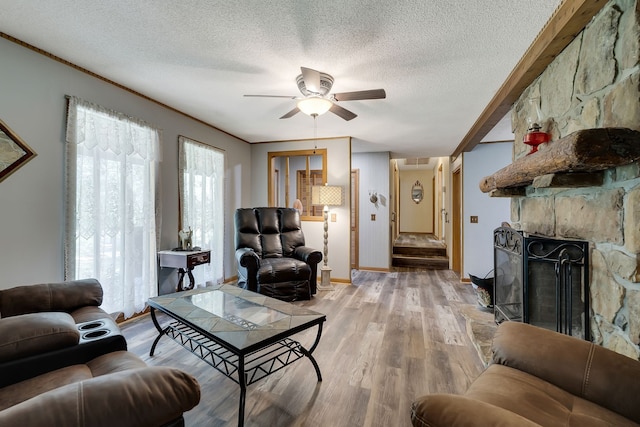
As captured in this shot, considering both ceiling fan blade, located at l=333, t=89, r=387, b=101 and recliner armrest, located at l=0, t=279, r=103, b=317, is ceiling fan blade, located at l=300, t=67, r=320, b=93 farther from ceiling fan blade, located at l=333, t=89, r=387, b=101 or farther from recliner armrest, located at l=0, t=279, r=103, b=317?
recliner armrest, located at l=0, t=279, r=103, b=317

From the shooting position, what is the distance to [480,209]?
5.02m

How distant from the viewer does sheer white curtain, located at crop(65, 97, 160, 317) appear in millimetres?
2543

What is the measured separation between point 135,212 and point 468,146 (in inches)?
189

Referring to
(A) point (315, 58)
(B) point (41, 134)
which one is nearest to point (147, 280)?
(B) point (41, 134)

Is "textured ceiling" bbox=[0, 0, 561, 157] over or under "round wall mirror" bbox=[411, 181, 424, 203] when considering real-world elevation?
over

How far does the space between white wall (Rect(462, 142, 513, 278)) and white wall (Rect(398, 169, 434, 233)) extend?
17.9 ft

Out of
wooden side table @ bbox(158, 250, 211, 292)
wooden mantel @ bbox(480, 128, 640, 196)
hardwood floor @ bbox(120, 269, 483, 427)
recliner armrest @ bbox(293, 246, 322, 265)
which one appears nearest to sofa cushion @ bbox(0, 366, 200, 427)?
hardwood floor @ bbox(120, 269, 483, 427)

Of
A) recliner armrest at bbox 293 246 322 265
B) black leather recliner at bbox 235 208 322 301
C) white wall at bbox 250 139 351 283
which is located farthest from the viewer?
white wall at bbox 250 139 351 283

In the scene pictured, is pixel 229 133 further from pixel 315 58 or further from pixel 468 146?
pixel 468 146

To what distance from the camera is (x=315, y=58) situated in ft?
7.62

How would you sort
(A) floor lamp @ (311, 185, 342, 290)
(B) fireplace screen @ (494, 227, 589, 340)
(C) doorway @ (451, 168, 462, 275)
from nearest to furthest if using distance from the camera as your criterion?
(B) fireplace screen @ (494, 227, 589, 340) < (A) floor lamp @ (311, 185, 342, 290) < (C) doorway @ (451, 168, 462, 275)

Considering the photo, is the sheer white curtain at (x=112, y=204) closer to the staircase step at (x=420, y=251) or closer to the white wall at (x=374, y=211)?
the white wall at (x=374, y=211)

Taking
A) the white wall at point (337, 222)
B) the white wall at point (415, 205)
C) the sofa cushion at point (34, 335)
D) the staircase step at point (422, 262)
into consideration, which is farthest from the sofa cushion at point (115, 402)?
the white wall at point (415, 205)

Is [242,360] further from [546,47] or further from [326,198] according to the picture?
[326,198]
